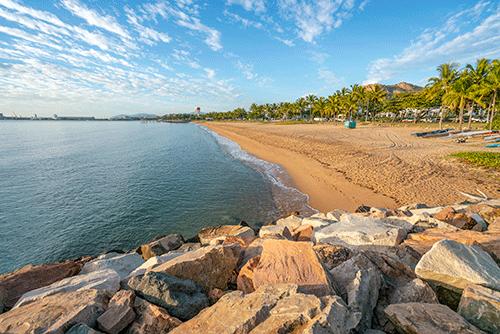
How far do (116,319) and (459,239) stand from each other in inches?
302

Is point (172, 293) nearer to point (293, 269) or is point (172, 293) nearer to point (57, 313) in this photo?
point (57, 313)

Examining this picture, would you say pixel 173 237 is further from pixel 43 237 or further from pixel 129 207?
pixel 43 237

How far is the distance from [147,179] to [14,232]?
9.54 meters

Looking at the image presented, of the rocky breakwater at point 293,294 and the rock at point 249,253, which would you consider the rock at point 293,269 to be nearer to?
the rocky breakwater at point 293,294

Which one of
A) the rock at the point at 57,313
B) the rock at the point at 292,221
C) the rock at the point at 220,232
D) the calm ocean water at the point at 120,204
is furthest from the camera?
the calm ocean water at the point at 120,204

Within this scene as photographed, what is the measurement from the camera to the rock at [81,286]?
13.8 ft

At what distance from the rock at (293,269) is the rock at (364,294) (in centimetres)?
42

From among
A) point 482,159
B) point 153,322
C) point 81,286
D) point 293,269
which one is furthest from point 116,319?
point 482,159

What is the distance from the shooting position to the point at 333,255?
14.9ft

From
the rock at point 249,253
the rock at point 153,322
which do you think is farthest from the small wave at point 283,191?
the rock at point 153,322

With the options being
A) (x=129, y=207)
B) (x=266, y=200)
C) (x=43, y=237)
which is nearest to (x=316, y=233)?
(x=266, y=200)

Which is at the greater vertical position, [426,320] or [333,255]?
[426,320]

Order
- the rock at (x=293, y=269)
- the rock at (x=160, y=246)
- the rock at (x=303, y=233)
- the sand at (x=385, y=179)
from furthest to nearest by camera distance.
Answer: the sand at (x=385, y=179)
the rock at (x=160, y=246)
the rock at (x=303, y=233)
the rock at (x=293, y=269)

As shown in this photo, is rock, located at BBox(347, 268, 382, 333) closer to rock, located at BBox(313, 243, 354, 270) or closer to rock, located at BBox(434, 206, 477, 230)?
rock, located at BBox(313, 243, 354, 270)
